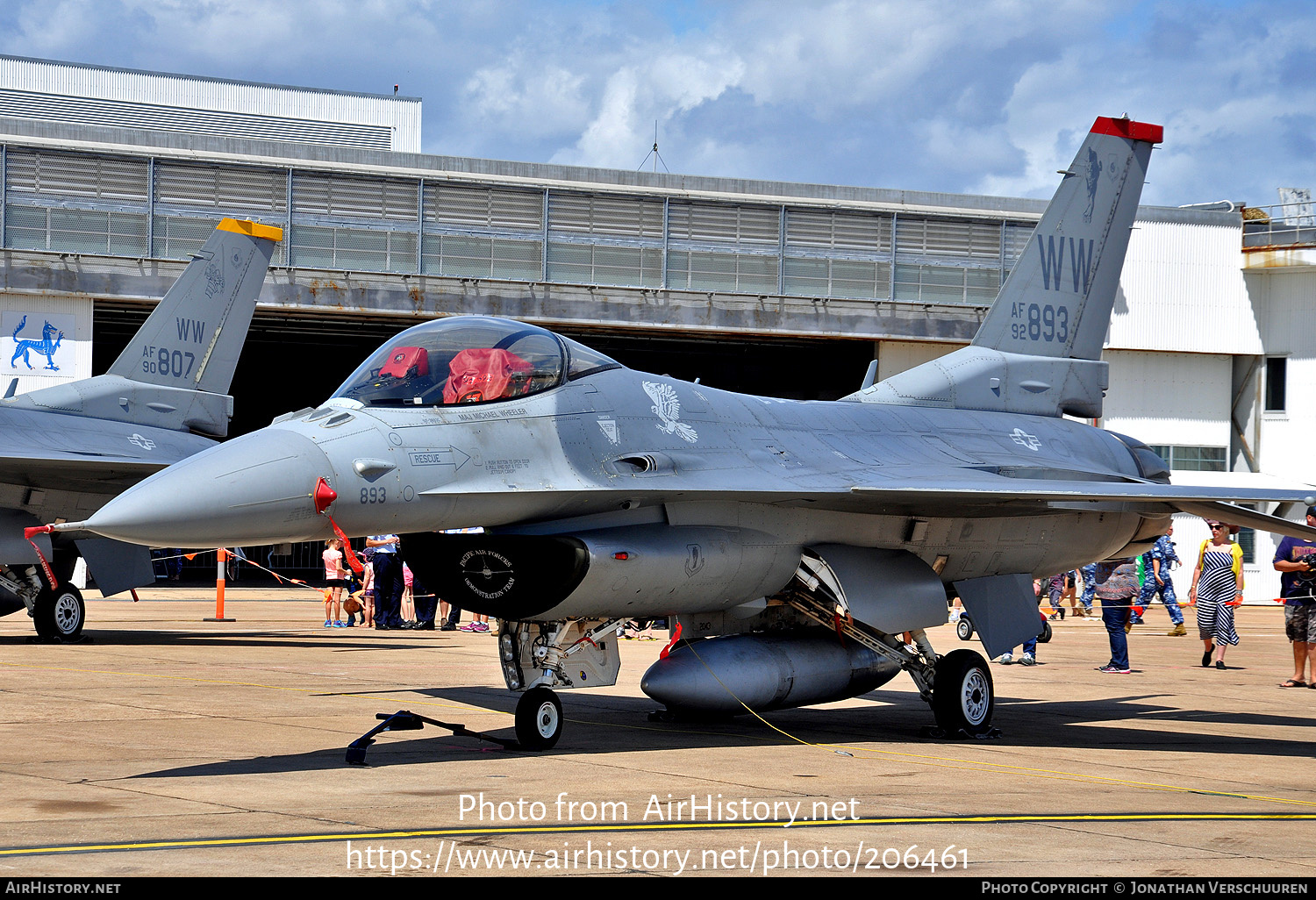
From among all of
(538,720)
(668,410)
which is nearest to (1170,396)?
(668,410)

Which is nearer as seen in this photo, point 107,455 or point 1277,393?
point 107,455

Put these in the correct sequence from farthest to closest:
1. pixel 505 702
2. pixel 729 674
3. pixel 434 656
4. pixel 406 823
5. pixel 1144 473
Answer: pixel 434 656 → pixel 1144 473 → pixel 505 702 → pixel 729 674 → pixel 406 823

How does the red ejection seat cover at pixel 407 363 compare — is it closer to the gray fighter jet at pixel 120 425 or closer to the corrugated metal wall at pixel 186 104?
the gray fighter jet at pixel 120 425

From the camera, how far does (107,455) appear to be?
1803cm

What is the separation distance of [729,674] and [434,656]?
26.1 ft

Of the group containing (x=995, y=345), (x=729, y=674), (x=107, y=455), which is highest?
(x=995, y=345)

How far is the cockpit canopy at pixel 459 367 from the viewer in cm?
938

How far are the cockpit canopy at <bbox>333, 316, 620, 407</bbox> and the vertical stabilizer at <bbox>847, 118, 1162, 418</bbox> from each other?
5.15 meters

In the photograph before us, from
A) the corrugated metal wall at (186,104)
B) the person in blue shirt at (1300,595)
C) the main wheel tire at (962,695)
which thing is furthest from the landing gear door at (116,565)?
the corrugated metal wall at (186,104)

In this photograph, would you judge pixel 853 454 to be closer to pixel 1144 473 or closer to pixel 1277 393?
pixel 1144 473

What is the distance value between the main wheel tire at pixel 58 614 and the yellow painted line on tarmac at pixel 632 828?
1327 centimetres
